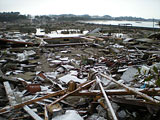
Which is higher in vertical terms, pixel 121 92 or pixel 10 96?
pixel 121 92

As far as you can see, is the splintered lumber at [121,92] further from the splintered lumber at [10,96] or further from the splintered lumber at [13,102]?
the splintered lumber at [10,96]

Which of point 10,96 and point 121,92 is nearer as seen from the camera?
point 121,92

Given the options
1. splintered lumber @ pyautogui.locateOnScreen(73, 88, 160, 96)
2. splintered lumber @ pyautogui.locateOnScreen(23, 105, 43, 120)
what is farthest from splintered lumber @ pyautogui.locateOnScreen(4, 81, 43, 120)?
splintered lumber @ pyautogui.locateOnScreen(73, 88, 160, 96)

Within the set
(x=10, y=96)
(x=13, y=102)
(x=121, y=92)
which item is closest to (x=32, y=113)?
(x=13, y=102)

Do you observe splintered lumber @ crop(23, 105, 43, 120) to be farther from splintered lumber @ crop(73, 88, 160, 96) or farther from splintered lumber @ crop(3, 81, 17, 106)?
splintered lumber @ crop(73, 88, 160, 96)

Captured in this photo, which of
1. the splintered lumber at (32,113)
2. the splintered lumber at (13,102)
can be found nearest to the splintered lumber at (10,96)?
the splintered lumber at (13,102)

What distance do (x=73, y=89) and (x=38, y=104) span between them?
0.98 meters

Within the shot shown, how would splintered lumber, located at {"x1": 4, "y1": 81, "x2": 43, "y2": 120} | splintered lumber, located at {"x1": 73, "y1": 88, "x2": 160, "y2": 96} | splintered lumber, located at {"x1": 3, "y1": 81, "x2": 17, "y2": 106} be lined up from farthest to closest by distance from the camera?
splintered lumber, located at {"x1": 3, "y1": 81, "x2": 17, "y2": 106}, splintered lumber, located at {"x1": 4, "y1": 81, "x2": 43, "y2": 120}, splintered lumber, located at {"x1": 73, "y1": 88, "x2": 160, "y2": 96}

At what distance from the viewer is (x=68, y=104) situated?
3.25 metres

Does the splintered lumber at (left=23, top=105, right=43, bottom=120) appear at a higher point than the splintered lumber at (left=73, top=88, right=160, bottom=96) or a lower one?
lower

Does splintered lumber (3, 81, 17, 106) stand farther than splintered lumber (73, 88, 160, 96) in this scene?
Yes

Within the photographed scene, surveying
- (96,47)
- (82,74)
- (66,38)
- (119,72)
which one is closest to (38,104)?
(82,74)

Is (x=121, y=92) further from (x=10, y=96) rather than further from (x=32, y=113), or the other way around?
(x=10, y=96)

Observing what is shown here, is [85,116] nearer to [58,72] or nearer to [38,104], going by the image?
[38,104]
